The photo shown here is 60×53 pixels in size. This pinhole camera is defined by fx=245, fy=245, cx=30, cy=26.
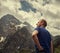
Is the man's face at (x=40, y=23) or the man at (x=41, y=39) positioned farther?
the man's face at (x=40, y=23)

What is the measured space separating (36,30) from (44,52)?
1.01m

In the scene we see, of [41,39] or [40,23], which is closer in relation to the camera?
[41,39]

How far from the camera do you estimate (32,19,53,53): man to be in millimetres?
10438

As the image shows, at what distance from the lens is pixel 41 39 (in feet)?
35.4

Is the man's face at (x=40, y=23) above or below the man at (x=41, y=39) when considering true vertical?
above

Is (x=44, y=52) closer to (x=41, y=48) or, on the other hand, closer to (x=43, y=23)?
(x=41, y=48)

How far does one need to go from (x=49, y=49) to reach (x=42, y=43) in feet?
1.49

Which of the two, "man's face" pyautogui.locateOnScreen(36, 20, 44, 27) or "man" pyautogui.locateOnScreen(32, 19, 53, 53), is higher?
"man's face" pyautogui.locateOnScreen(36, 20, 44, 27)

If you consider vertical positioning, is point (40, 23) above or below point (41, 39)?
above

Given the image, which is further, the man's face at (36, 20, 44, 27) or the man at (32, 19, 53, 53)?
the man's face at (36, 20, 44, 27)

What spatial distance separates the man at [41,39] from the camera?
34.2 feet

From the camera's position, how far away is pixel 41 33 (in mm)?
10875

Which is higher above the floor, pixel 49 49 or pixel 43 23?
pixel 43 23

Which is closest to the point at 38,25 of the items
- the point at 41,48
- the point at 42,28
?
the point at 42,28
